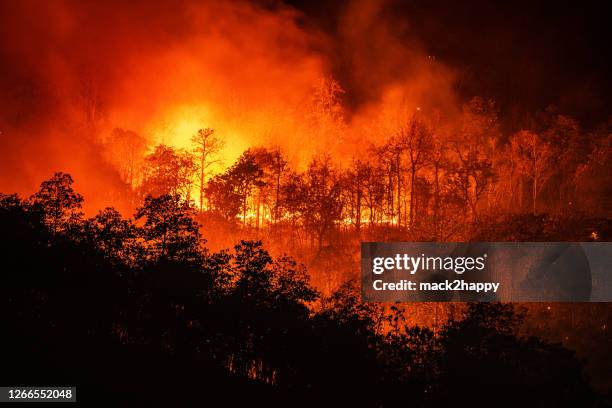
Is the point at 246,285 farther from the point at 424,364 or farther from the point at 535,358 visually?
the point at 535,358

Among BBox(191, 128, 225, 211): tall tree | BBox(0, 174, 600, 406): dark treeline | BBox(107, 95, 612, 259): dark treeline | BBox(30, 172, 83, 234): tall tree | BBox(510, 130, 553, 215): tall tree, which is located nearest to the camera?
BBox(0, 174, 600, 406): dark treeline

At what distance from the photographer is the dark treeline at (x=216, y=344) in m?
14.1

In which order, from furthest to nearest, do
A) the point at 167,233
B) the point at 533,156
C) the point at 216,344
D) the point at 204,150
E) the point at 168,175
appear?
the point at 533,156 → the point at 204,150 → the point at 168,175 → the point at 167,233 → the point at 216,344

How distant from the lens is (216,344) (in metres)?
15.4

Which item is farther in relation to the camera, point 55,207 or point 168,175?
point 168,175

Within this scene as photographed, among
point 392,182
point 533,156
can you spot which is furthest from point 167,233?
point 533,156

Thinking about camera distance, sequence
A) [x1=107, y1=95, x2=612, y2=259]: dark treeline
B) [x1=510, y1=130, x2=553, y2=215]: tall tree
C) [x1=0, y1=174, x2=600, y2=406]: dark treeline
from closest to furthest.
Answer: [x1=0, y1=174, x2=600, y2=406]: dark treeline, [x1=107, y1=95, x2=612, y2=259]: dark treeline, [x1=510, y1=130, x2=553, y2=215]: tall tree

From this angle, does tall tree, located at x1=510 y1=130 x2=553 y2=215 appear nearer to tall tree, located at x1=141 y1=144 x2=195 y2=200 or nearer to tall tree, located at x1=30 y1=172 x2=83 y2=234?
tall tree, located at x1=141 y1=144 x2=195 y2=200

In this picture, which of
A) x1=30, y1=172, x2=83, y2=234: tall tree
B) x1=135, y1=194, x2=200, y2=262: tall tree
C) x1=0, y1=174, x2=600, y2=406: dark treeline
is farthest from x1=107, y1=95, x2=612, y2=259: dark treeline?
x1=30, y1=172, x2=83, y2=234: tall tree

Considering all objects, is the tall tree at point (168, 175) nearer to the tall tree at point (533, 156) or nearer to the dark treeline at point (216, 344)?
the tall tree at point (533, 156)

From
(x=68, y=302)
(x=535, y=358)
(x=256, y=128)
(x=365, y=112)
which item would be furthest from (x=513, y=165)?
(x=68, y=302)

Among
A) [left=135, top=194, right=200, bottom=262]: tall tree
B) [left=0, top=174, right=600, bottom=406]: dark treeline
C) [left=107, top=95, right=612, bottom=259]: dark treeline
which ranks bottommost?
Result: [left=0, top=174, right=600, bottom=406]: dark treeline

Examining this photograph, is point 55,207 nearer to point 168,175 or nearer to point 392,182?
point 168,175

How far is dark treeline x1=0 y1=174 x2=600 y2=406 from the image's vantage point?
14086 millimetres
